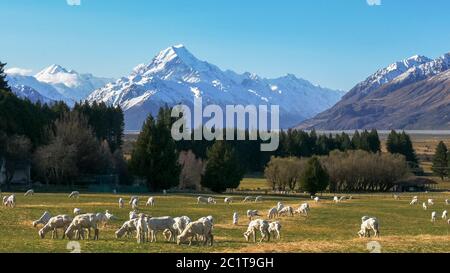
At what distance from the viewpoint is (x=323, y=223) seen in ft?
159

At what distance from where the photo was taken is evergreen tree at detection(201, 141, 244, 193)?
110m

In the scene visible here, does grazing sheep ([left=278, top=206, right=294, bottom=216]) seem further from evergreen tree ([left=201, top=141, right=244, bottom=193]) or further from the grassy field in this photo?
evergreen tree ([left=201, top=141, right=244, bottom=193])

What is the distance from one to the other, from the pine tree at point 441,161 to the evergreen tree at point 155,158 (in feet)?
311

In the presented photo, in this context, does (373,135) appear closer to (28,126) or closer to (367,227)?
(28,126)

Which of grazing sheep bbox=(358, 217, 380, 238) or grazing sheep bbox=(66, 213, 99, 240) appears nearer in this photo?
Answer: grazing sheep bbox=(66, 213, 99, 240)

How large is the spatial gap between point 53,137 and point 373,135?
379 feet

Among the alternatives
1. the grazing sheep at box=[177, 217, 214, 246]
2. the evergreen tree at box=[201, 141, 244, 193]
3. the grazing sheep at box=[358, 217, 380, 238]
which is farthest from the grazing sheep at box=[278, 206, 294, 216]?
the evergreen tree at box=[201, 141, 244, 193]

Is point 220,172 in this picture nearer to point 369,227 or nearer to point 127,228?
A: point 369,227

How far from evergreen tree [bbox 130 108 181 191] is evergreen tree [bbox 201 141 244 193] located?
680 centimetres

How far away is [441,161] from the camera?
572ft

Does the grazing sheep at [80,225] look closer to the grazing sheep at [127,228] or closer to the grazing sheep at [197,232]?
the grazing sheep at [127,228]

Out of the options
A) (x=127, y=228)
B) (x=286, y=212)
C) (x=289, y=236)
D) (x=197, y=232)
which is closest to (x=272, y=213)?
(x=286, y=212)

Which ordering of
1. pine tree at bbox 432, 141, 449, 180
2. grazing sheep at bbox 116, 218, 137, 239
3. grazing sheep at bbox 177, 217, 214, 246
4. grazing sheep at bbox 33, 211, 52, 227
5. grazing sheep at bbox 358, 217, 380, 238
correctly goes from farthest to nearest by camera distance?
pine tree at bbox 432, 141, 449, 180
grazing sheep at bbox 33, 211, 52, 227
grazing sheep at bbox 358, 217, 380, 238
grazing sheep at bbox 116, 218, 137, 239
grazing sheep at bbox 177, 217, 214, 246
